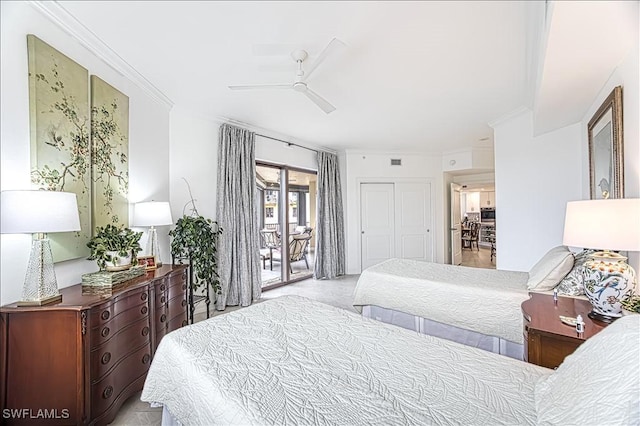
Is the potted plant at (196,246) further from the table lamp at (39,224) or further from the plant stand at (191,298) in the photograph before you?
the table lamp at (39,224)

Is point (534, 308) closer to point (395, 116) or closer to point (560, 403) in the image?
point (560, 403)

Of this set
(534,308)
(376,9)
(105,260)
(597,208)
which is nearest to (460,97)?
(376,9)

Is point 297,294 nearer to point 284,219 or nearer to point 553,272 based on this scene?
point 284,219

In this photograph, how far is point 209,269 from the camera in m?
3.67

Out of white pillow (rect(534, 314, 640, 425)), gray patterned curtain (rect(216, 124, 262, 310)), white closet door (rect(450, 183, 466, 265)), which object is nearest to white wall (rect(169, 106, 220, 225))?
gray patterned curtain (rect(216, 124, 262, 310))

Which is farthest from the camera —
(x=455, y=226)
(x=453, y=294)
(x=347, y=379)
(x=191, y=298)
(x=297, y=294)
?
(x=455, y=226)

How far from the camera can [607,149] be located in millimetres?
2334

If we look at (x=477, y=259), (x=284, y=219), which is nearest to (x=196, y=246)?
(x=284, y=219)

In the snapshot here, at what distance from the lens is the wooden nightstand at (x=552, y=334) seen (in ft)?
4.78

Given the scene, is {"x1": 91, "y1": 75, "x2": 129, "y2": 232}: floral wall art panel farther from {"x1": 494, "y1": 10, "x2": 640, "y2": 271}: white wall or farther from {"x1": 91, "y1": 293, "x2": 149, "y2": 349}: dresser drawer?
{"x1": 494, "y1": 10, "x2": 640, "y2": 271}: white wall

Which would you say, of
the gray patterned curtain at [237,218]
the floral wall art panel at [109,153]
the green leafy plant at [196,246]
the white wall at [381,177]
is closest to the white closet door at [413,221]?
the white wall at [381,177]

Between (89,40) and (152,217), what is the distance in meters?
1.45

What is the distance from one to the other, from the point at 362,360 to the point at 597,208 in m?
1.45

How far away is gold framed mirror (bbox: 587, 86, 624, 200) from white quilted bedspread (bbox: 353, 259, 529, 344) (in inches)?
38.4
